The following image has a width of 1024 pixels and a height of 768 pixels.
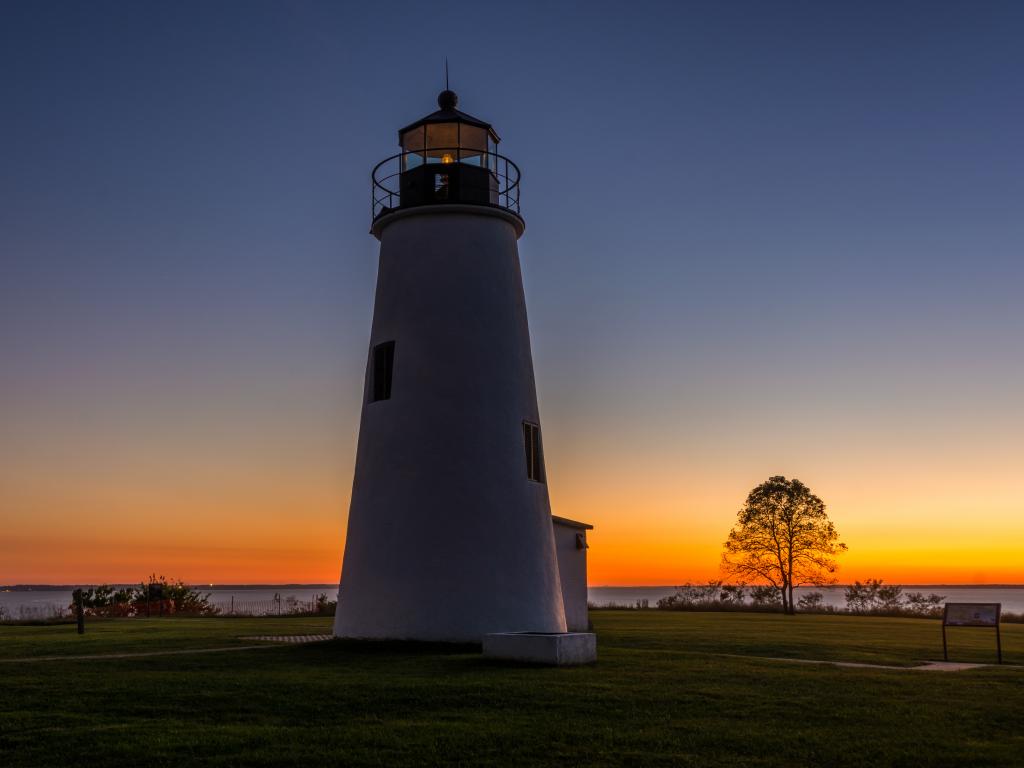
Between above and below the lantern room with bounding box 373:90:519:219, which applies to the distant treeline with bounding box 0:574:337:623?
below

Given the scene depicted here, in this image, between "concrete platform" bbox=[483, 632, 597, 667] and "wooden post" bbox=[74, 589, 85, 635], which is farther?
"wooden post" bbox=[74, 589, 85, 635]

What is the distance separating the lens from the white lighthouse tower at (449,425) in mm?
17281

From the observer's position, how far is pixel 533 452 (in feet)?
62.5

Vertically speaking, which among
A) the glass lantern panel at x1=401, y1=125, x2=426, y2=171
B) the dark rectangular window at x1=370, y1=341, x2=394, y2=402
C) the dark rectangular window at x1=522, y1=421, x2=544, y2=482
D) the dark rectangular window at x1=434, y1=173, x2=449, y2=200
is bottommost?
the dark rectangular window at x1=522, y1=421, x2=544, y2=482

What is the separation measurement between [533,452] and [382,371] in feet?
11.7

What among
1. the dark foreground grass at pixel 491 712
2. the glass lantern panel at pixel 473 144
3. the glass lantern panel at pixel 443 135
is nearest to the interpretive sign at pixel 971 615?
the dark foreground grass at pixel 491 712

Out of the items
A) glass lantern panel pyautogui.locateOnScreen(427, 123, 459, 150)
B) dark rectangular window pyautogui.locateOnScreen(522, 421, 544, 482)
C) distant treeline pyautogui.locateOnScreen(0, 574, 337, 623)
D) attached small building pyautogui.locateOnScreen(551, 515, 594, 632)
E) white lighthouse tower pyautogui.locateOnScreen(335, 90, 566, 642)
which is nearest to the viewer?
white lighthouse tower pyautogui.locateOnScreen(335, 90, 566, 642)

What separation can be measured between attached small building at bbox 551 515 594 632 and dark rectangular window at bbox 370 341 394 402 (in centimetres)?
686

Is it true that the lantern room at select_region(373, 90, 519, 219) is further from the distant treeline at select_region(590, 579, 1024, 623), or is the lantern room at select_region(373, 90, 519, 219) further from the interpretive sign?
the distant treeline at select_region(590, 579, 1024, 623)

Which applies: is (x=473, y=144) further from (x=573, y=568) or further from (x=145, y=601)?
(x=145, y=601)

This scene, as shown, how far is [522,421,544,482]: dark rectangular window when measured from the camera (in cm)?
1875

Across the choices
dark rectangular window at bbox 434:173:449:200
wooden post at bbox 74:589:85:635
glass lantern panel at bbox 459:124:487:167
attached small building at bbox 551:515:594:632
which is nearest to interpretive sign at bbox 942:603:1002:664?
attached small building at bbox 551:515:594:632

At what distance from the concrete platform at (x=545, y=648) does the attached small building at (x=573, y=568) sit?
975cm

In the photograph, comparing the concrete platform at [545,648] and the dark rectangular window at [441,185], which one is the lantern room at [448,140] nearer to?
the dark rectangular window at [441,185]
